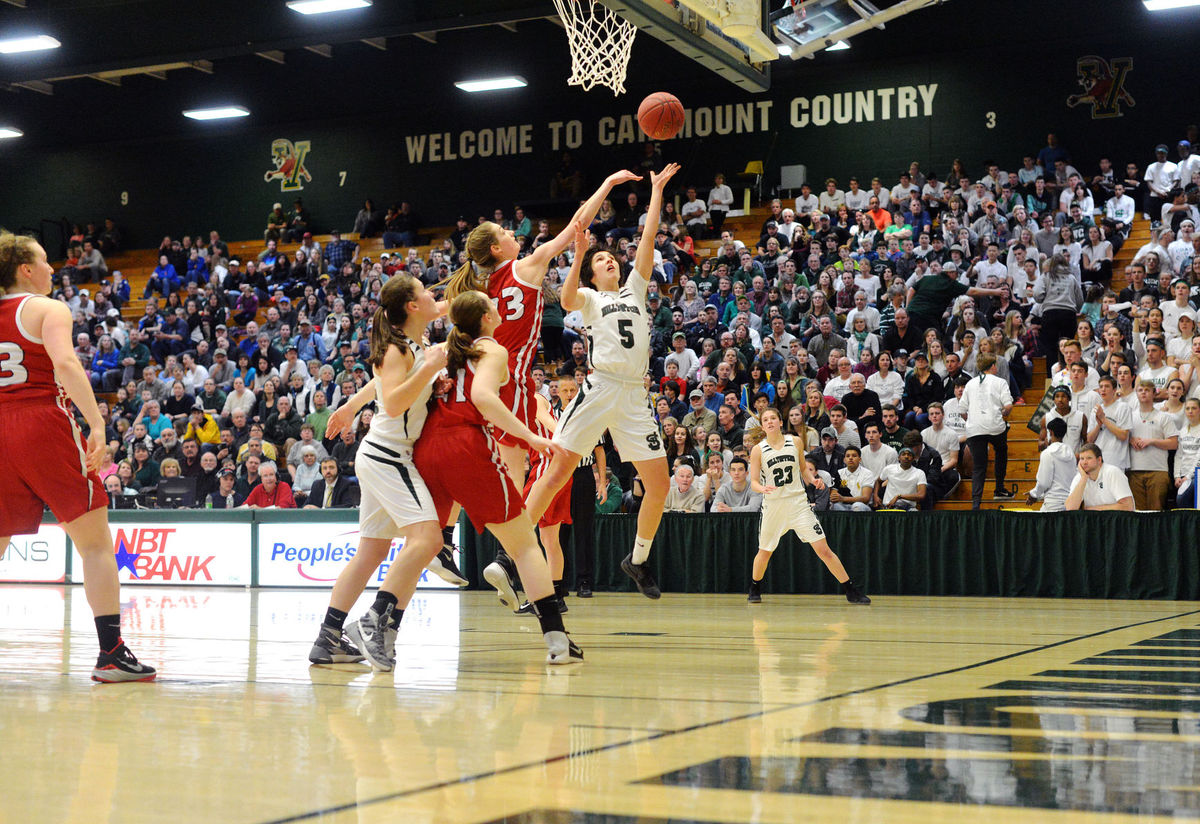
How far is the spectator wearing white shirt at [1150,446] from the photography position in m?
12.3

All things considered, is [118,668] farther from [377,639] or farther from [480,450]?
[480,450]

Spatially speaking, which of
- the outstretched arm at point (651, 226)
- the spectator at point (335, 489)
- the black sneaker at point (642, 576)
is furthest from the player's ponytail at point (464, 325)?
the spectator at point (335, 489)

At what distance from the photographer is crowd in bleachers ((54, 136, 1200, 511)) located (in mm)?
13938

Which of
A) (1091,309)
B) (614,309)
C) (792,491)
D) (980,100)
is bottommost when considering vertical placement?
(792,491)

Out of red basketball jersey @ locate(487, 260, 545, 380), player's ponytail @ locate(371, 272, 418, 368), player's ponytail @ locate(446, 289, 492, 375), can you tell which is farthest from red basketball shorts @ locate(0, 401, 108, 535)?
red basketball jersey @ locate(487, 260, 545, 380)

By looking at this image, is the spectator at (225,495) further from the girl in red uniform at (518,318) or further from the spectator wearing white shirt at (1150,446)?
the spectator wearing white shirt at (1150,446)

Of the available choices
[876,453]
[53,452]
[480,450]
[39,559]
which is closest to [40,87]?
[39,559]

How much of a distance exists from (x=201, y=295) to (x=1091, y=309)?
16.6m

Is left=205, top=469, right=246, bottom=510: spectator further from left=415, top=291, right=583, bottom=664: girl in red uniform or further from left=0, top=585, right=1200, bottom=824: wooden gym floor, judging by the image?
left=415, top=291, right=583, bottom=664: girl in red uniform

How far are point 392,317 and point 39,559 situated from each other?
12.3 meters

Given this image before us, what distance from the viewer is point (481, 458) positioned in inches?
219

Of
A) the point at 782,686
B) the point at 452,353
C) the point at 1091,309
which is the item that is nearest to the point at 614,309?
the point at 452,353

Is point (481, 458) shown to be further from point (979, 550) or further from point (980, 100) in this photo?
point (980, 100)

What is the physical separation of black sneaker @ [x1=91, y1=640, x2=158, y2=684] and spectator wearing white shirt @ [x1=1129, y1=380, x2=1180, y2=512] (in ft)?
33.3
